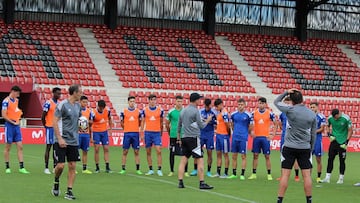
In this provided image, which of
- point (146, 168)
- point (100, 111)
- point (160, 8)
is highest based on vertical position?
point (160, 8)

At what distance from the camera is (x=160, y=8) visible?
159ft

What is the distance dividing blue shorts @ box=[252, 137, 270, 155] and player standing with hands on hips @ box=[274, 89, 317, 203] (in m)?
6.64

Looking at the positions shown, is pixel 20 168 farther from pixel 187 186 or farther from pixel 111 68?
pixel 111 68

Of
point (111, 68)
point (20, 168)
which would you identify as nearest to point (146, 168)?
point (20, 168)

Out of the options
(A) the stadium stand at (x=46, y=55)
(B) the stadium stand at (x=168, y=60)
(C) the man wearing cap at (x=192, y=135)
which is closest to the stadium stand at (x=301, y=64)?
(B) the stadium stand at (x=168, y=60)

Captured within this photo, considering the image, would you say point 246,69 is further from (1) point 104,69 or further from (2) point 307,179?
(2) point 307,179

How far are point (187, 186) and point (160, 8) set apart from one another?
105ft

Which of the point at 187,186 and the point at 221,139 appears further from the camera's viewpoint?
the point at 221,139

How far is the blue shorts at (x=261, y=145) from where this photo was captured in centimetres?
2034

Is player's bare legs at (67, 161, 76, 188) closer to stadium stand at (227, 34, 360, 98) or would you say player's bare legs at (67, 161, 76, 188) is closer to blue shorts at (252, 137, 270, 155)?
blue shorts at (252, 137, 270, 155)

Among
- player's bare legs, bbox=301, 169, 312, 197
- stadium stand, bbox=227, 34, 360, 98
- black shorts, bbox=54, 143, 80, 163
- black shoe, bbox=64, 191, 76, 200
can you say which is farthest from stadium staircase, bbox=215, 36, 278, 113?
player's bare legs, bbox=301, 169, 312, 197

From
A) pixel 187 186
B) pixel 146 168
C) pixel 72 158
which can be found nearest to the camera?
pixel 72 158

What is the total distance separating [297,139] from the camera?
13.6 m

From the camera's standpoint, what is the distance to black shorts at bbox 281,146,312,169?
44.5 feet
